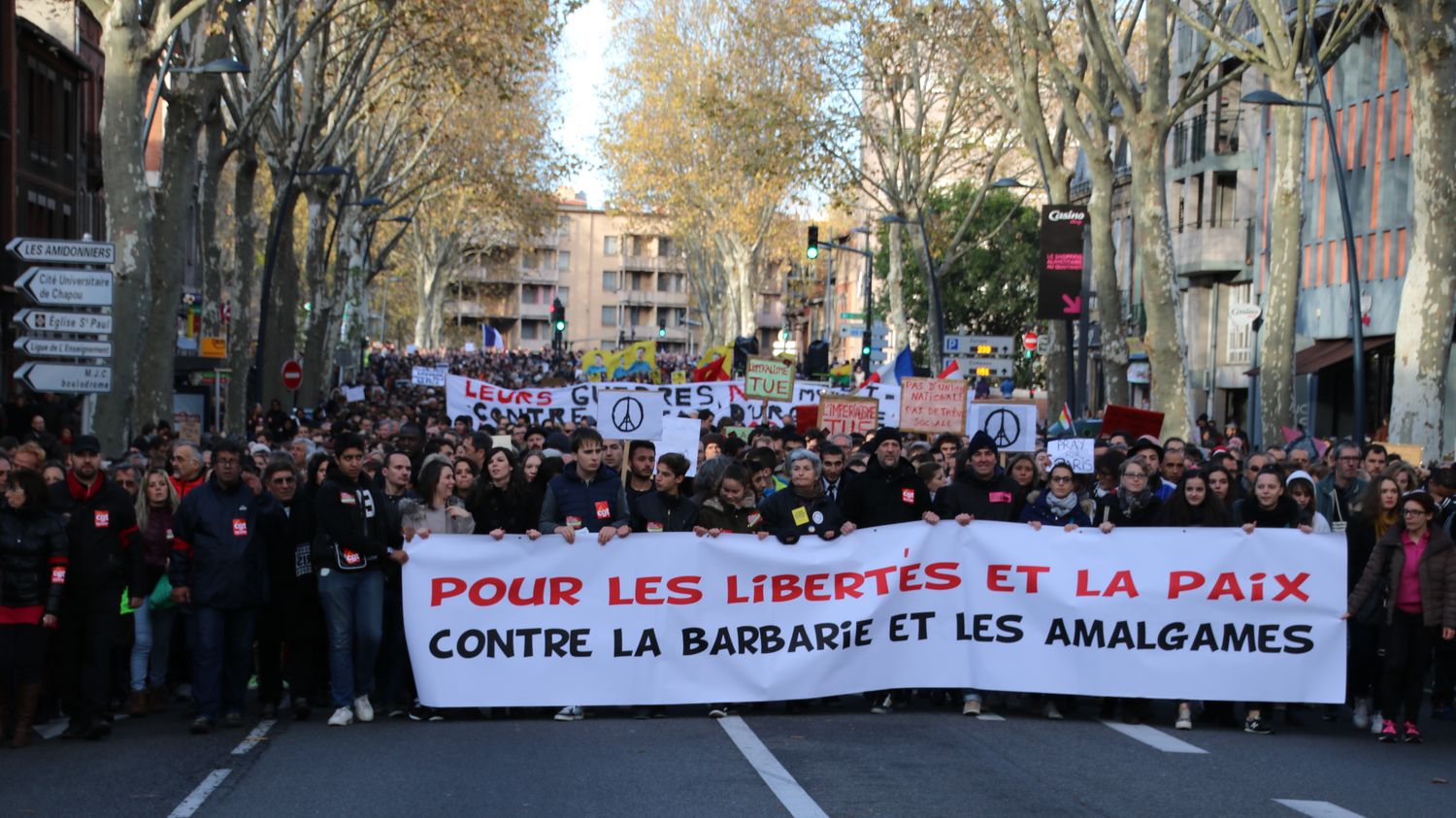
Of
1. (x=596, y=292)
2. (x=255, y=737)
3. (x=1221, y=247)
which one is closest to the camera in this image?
(x=255, y=737)

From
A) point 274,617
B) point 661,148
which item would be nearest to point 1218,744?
point 274,617

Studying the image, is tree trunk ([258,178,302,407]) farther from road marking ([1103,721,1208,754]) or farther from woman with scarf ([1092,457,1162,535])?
road marking ([1103,721,1208,754])

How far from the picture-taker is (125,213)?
893 inches

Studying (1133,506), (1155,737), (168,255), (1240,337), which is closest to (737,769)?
(1155,737)

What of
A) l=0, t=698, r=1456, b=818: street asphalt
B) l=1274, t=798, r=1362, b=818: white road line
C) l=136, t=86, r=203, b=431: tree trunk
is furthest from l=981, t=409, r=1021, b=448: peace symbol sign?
l=1274, t=798, r=1362, b=818: white road line

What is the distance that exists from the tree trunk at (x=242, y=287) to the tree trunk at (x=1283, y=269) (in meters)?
16.2

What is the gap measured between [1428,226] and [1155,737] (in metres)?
15.5

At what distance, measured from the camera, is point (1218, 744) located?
1173cm

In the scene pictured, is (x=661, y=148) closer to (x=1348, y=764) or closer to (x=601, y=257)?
(x=1348, y=764)

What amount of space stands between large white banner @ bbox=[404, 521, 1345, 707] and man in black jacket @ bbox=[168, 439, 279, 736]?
0.92 meters

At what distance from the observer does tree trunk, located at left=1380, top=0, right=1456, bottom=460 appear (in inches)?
975

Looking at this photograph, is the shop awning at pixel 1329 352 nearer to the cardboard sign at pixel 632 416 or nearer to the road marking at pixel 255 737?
the cardboard sign at pixel 632 416

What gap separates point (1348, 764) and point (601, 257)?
499ft

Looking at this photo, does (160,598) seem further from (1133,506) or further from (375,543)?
(1133,506)
